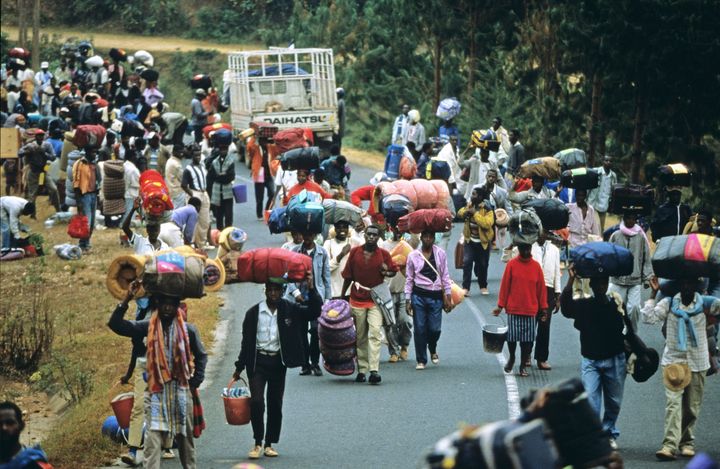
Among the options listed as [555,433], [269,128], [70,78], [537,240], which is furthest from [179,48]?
[555,433]

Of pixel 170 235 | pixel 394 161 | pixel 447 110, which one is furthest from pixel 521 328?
pixel 447 110

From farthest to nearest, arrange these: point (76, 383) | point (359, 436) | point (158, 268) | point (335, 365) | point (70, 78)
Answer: point (70, 78) → point (76, 383) → point (335, 365) → point (359, 436) → point (158, 268)

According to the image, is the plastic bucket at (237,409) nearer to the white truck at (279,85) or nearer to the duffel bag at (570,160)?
A: the duffel bag at (570,160)

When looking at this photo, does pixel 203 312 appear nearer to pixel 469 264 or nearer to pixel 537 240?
pixel 469 264

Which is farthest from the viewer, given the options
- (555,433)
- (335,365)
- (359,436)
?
(335,365)

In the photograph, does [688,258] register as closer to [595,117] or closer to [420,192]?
[420,192]

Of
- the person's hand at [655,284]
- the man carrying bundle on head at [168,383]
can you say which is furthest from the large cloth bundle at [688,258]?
the man carrying bundle on head at [168,383]

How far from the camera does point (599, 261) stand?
11.4 metres

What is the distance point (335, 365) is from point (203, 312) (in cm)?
462

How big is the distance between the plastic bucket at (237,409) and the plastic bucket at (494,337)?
3.65 m

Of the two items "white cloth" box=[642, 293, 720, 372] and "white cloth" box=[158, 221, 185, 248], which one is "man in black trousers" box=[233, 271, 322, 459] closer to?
"white cloth" box=[642, 293, 720, 372]

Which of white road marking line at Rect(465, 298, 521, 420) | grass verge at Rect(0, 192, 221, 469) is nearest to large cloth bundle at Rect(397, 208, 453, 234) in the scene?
white road marking line at Rect(465, 298, 521, 420)

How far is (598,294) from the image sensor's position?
11.5 meters

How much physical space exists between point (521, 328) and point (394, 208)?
238 centimetres
